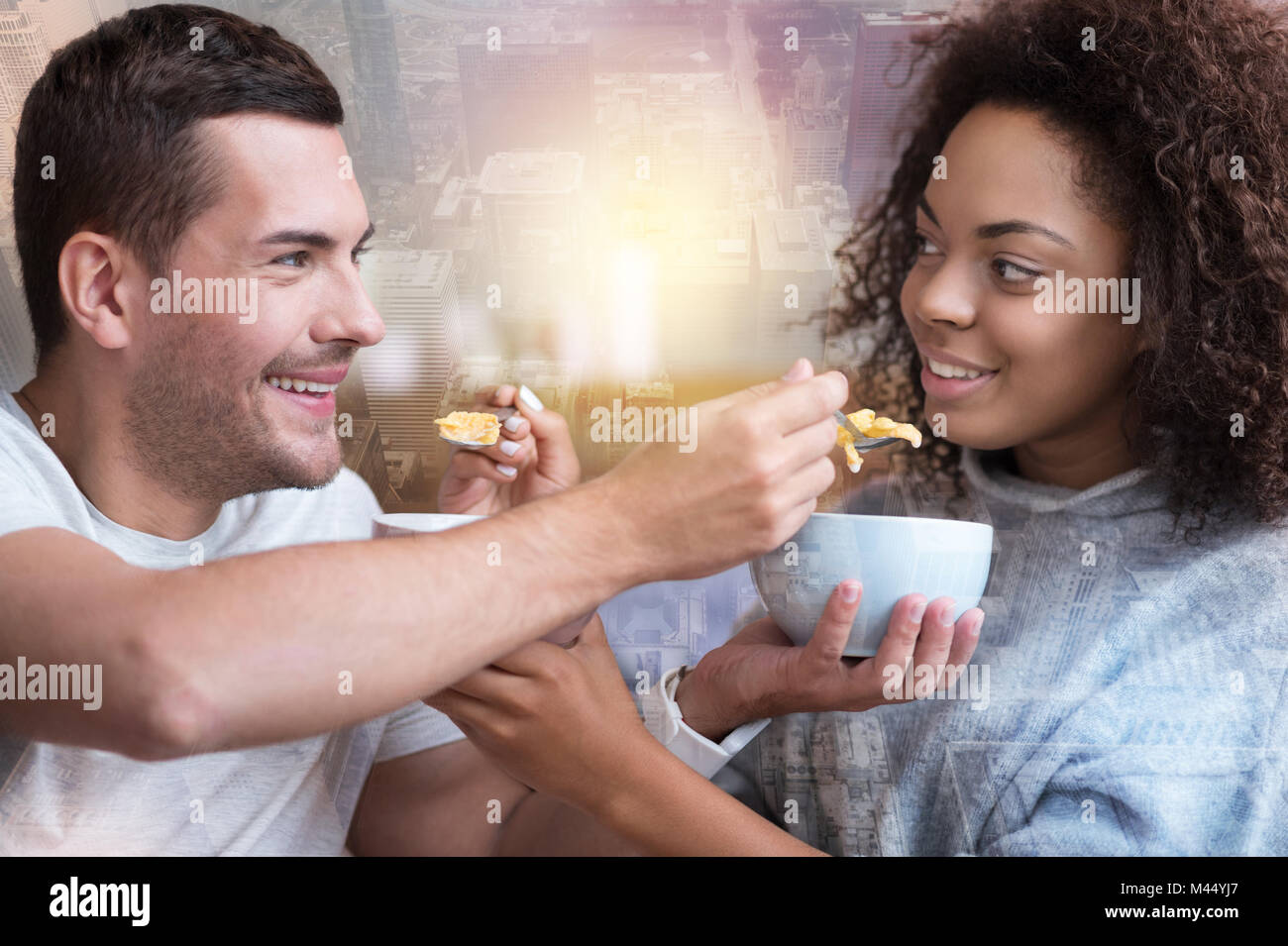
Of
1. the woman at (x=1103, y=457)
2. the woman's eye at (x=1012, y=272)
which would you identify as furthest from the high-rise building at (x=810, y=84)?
the woman's eye at (x=1012, y=272)

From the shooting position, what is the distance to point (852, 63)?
2.70 feet

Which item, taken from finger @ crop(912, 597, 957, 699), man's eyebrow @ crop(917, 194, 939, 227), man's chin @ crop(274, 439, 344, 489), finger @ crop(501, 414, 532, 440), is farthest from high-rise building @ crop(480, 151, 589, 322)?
finger @ crop(912, 597, 957, 699)

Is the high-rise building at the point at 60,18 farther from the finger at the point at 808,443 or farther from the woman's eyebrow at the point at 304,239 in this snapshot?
the finger at the point at 808,443

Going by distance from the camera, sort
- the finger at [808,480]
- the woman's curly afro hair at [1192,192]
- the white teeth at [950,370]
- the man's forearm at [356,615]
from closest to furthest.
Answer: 1. the man's forearm at [356,615]
2. the finger at [808,480]
3. the woman's curly afro hair at [1192,192]
4. the white teeth at [950,370]

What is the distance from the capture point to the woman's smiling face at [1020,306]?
77cm

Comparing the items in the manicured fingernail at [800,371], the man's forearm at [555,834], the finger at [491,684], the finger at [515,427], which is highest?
the manicured fingernail at [800,371]

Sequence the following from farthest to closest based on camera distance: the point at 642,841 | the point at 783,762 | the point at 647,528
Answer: the point at 783,762 → the point at 642,841 → the point at 647,528

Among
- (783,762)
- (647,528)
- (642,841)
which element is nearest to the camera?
(647,528)

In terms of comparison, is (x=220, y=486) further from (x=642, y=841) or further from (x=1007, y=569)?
(x=1007, y=569)

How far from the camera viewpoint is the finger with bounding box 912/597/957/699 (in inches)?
27.1

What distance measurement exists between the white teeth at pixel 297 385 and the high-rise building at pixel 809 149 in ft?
1.50
